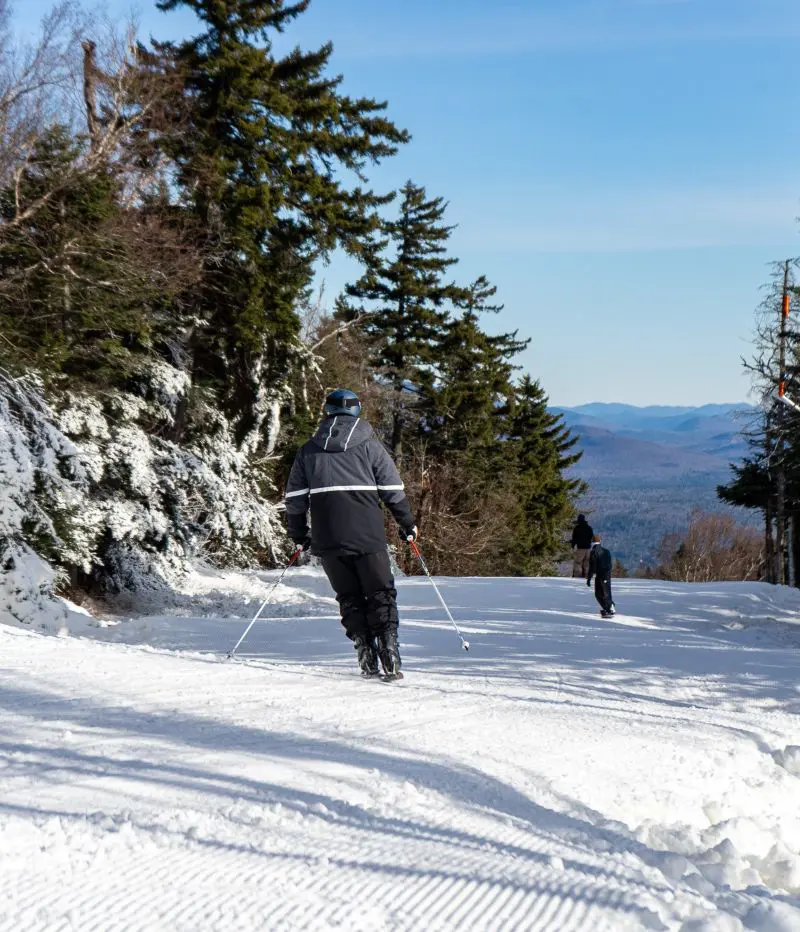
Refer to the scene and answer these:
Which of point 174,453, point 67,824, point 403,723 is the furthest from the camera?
point 174,453

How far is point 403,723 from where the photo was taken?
17.4 ft

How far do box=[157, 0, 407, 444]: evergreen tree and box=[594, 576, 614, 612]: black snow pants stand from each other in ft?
32.0

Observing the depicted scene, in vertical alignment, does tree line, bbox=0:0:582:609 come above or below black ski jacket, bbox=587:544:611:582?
above

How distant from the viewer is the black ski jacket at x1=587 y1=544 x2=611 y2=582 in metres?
16.4

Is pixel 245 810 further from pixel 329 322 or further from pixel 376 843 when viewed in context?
pixel 329 322

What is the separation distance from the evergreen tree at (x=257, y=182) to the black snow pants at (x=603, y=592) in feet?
32.0

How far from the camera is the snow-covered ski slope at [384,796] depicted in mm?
2865

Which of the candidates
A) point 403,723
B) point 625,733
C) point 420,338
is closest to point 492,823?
point 403,723

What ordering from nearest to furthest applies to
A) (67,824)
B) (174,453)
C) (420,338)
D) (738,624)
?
1. (67,824)
2. (738,624)
3. (174,453)
4. (420,338)

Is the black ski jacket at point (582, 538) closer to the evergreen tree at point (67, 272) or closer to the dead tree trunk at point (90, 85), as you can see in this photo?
the evergreen tree at point (67, 272)

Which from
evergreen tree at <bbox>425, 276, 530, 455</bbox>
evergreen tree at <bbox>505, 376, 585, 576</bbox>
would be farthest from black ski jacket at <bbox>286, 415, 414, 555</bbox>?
evergreen tree at <bbox>505, 376, 585, 576</bbox>

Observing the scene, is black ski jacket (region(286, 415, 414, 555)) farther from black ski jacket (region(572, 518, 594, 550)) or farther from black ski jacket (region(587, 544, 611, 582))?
black ski jacket (region(572, 518, 594, 550))

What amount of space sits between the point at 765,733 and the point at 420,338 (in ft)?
109

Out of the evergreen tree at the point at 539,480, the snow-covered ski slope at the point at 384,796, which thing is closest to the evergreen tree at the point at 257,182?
the snow-covered ski slope at the point at 384,796
